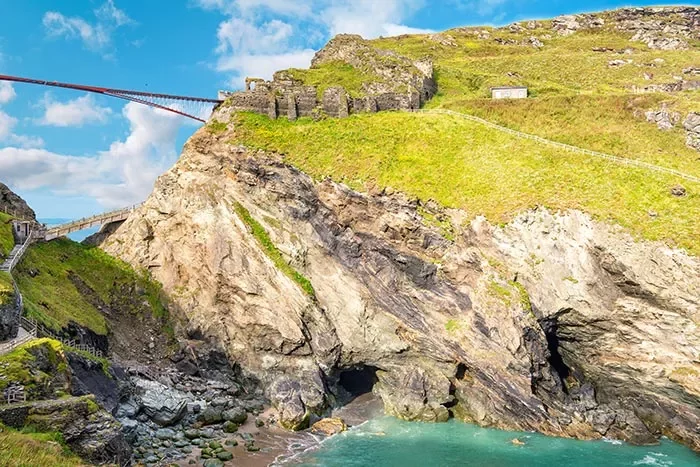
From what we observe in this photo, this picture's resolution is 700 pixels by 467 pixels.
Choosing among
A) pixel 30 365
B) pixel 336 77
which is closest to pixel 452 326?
pixel 30 365

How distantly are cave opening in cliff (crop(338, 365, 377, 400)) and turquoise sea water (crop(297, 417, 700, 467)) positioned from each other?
8205 millimetres

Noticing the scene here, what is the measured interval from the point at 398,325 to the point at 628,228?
23605 mm

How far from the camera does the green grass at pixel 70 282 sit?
43.5 meters

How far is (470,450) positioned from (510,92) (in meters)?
50.2

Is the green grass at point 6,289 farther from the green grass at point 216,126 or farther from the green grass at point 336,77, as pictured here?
the green grass at point 336,77

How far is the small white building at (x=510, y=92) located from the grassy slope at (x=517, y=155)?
3554 millimetres

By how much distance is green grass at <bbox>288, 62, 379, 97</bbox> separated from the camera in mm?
69000

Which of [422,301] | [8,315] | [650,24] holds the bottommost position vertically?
[422,301]

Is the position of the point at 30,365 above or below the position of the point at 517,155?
below

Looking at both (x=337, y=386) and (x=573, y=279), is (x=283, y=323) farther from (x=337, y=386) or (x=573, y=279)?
(x=573, y=279)

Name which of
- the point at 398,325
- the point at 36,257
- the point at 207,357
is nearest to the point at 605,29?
the point at 398,325

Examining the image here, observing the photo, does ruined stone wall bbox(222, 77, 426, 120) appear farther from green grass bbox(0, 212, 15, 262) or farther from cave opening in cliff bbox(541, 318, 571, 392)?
cave opening in cliff bbox(541, 318, 571, 392)

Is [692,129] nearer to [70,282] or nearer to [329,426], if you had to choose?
[329,426]

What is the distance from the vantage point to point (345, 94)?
6444 cm
